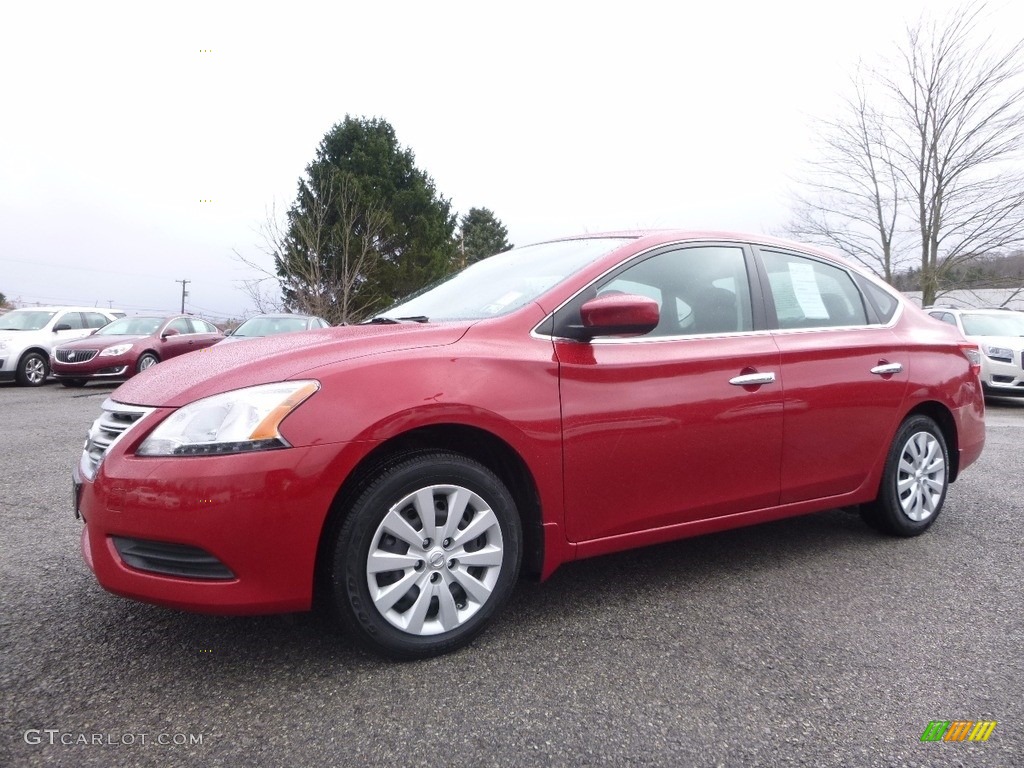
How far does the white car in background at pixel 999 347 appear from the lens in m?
11.2

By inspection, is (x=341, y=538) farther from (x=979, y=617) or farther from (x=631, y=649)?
(x=979, y=617)

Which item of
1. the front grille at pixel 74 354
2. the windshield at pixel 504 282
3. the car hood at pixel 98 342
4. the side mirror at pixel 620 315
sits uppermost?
the windshield at pixel 504 282

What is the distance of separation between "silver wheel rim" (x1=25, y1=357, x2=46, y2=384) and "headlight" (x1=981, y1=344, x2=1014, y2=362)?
16.6 m

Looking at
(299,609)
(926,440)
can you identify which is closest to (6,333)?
(299,609)

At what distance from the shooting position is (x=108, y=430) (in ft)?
7.74

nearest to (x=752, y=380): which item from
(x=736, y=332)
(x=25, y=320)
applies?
(x=736, y=332)

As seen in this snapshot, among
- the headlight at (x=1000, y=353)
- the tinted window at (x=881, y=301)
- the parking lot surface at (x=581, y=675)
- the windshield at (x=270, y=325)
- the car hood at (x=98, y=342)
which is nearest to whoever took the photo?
the parking lot surface at (x=581, y=675)

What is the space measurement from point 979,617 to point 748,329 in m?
1.43

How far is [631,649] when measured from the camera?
2.46 m

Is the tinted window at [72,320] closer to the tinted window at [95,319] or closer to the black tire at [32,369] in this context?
the tinted window at [95,319]

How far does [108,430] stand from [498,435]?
1285mm

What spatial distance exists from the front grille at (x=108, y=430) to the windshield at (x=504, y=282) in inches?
45.8

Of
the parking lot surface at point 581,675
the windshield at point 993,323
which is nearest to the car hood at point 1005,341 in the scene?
the windshield at point 993,323

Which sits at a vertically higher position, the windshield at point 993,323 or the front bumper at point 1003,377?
the windshield at point 993,323
